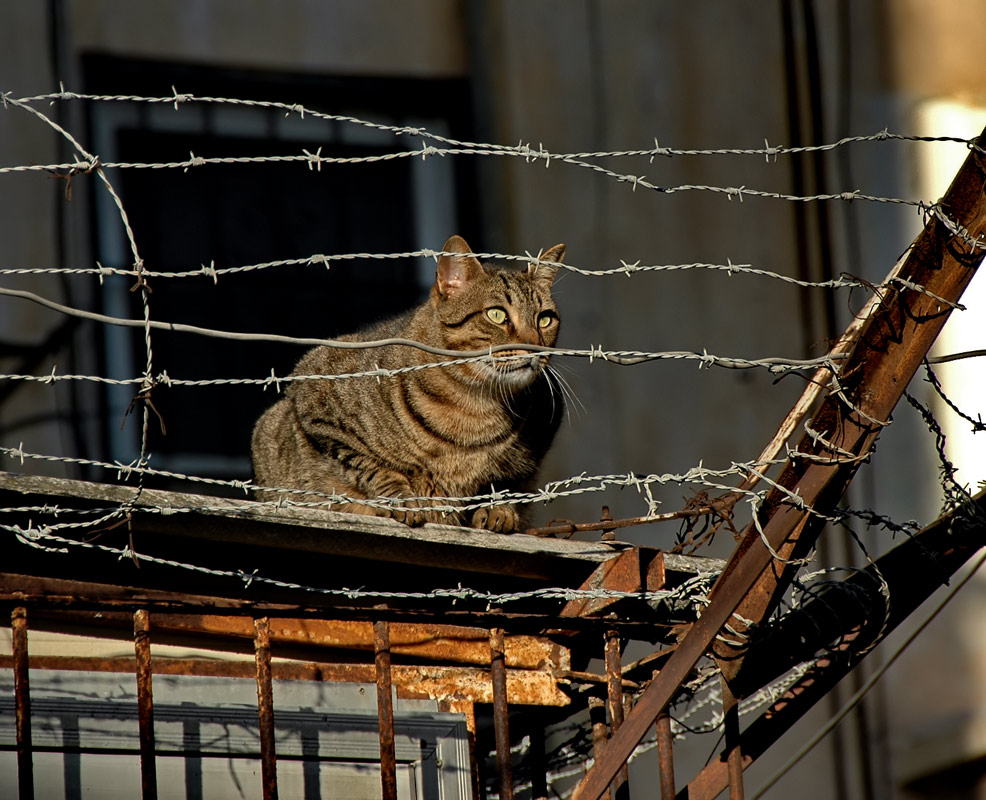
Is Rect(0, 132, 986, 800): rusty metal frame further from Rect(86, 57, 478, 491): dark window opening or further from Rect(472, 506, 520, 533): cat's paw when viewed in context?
Rect(86, 57, 478, 491): dark window opening

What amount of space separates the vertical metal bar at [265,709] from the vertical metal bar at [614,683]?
819 mm

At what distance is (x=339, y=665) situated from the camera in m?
3.85

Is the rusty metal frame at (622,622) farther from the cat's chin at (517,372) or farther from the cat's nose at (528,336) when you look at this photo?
the cat's nose at (528,336)

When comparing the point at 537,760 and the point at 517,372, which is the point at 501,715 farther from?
the point at 517,372

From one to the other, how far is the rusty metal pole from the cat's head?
5.84 feet

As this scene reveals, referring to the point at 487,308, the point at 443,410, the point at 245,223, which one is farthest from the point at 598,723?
the point at 245,223

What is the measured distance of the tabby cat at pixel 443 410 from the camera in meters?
4.86

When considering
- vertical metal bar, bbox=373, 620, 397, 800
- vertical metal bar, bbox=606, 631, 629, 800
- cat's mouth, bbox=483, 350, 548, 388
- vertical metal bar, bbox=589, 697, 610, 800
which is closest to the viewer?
vertical metal bar, bbox=373, 620, 397, 800

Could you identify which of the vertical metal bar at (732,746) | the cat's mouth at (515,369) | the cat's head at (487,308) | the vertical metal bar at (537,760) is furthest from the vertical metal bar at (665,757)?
the cat's head at (487,308)

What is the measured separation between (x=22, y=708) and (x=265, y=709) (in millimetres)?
527

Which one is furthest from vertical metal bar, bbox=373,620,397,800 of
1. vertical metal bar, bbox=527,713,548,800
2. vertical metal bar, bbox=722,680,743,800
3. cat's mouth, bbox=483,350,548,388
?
cat's mouth, bbox=483,350,548,388

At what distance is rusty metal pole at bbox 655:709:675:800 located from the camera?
3.40 meters

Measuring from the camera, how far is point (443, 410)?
500 cm

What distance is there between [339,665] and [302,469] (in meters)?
1.29
